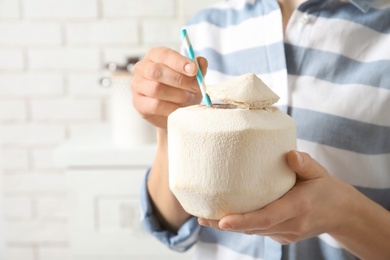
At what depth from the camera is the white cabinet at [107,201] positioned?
1.13 meters

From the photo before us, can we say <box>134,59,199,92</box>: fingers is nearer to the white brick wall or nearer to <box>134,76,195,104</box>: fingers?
<box>134,76,195,104</box>: fingers

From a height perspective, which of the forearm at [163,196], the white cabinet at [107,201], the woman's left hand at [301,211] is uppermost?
the woman's left hand at [301,211]

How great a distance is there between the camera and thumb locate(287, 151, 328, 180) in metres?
0.49

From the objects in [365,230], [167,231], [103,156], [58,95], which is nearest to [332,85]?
[365,230]

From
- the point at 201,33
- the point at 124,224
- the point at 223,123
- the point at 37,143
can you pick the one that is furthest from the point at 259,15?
the point at 37,143

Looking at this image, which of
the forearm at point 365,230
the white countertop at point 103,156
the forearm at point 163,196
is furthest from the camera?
the white countertop at point 103,156

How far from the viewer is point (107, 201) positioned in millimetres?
1139

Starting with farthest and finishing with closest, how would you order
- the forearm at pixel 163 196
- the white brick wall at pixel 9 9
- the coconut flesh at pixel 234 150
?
the white brick wall at pixel 9 9, the forearm at pixel 163 196, the coconut flesh at pixel 234 150

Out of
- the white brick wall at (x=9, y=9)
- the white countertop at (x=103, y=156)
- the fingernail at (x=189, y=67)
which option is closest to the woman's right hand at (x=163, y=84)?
the fingernail at (x=189, y=67)

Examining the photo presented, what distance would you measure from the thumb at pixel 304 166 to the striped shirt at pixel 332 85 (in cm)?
15

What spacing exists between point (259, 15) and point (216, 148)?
31 centimetres

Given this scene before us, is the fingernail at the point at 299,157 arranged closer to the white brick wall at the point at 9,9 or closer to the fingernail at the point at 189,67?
the fingernail at the point at 189,67

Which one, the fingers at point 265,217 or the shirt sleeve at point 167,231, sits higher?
the fingers at point 265,217

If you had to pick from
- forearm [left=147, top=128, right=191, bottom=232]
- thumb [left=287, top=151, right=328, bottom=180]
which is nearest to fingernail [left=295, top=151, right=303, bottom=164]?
thumb [left=287, top=151, right=328, bottom=180]
